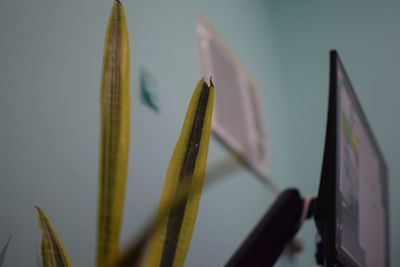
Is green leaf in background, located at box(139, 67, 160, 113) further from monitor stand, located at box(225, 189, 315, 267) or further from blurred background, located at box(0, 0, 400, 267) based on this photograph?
monitor stand, located at box(225, 189, 315, 267)

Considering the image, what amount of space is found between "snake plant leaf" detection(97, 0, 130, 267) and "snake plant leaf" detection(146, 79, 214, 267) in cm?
6

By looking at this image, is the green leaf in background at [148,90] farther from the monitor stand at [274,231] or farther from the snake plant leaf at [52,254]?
the snake plant leaf at [52,254]

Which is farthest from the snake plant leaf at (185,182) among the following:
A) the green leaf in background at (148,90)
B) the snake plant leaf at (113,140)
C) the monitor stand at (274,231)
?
the green leaf in background at (148,90)

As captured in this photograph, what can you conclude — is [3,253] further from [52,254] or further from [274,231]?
[274,231]

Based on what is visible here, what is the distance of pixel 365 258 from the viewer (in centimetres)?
93

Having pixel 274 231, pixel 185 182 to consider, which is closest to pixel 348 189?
pixel 274 231

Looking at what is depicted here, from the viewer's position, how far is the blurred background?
77 cm

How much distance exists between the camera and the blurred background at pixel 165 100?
0.77m

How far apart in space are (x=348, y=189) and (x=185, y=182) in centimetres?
40

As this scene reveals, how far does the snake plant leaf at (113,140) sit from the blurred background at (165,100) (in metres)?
0.04

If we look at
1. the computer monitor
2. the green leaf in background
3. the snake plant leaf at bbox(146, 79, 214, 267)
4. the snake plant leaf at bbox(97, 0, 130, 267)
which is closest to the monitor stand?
the computer monitor

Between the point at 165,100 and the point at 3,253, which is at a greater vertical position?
the point at 165,100

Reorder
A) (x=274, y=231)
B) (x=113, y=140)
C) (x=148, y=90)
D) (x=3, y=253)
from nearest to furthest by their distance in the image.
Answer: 1. (x=113, y=140)
2. (x=3, y=253)
3. (x=274, y=231)
4. (x=148, y=90)

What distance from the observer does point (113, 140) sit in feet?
1.66
